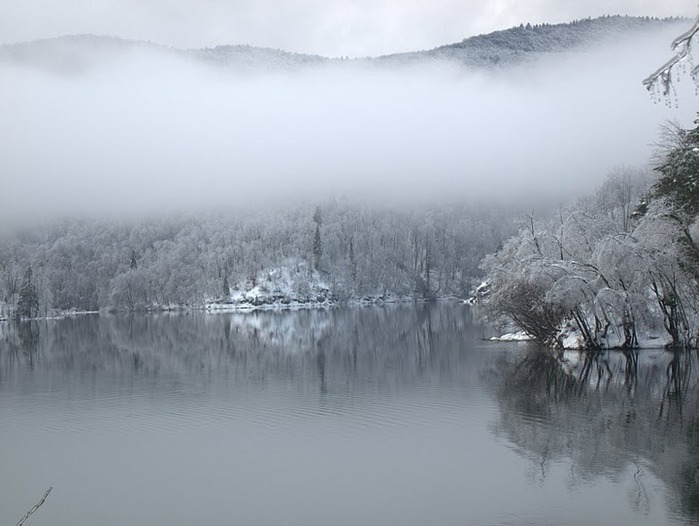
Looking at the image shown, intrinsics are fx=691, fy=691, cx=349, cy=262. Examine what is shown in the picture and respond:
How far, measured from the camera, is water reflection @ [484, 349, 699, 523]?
2134cm

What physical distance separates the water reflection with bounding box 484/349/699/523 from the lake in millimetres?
100

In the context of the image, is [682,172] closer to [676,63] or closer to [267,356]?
[267,356]

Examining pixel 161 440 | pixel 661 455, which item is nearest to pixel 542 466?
pixel 661 455

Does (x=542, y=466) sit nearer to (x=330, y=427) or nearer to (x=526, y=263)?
(x=330, y=427)

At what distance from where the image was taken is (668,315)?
51.4m

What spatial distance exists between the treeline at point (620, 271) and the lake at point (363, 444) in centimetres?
314

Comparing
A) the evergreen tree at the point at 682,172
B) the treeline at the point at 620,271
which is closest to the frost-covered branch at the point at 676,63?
the treeline at the point at 620,271

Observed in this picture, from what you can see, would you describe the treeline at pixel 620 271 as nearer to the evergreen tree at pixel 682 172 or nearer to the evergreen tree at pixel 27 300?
the evergreen tree at pixel 682 172

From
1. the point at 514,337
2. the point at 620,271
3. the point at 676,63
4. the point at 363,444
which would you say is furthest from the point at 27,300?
the point at 676,63

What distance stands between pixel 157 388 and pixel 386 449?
74.0 feet

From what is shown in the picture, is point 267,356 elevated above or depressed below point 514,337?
below

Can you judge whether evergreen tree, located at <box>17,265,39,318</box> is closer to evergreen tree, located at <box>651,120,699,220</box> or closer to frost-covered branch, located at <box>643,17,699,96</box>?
evergreen tree, located at <box>651,120,699,220</box>

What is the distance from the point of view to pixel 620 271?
159 ft

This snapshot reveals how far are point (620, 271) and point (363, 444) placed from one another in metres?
28.9
